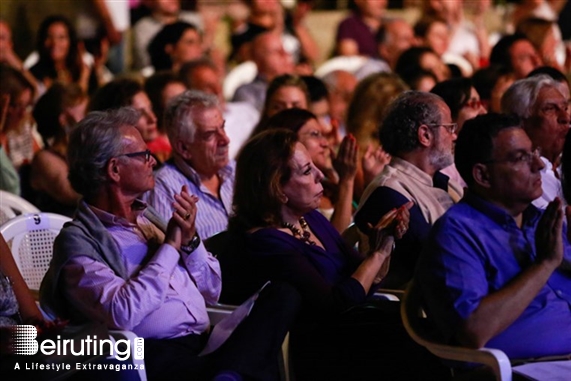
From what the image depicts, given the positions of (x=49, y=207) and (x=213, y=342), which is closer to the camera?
(x=213, y=342)

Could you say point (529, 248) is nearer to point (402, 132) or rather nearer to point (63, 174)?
point (402, 132)

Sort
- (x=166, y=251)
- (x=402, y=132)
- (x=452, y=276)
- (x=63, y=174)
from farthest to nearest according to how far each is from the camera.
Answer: (x=63, y=174), (x=402, y=132), (x=166, y=251), (x=452, y=276)

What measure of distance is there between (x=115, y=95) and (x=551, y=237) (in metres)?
3.26

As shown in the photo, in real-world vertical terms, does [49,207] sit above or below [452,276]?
below

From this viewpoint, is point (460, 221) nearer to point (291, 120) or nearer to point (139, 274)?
point (139, 274)

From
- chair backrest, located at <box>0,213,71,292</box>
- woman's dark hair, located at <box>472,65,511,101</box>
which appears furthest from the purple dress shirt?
woman's dark hair, located at <box>472,65,511,101</box>

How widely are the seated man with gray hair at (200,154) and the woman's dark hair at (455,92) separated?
1.21 metres

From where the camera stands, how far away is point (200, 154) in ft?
19.2

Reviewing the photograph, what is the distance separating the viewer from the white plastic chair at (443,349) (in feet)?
12.7

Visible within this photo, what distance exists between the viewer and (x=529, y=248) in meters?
4.17

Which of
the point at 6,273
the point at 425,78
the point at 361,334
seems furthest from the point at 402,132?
the point at 425,78

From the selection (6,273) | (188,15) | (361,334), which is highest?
(6,273)

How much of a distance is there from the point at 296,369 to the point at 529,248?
104cm

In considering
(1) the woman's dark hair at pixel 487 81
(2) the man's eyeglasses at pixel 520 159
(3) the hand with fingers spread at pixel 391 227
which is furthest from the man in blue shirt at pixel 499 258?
(1) the woman's dark hair at pixel 487 81
